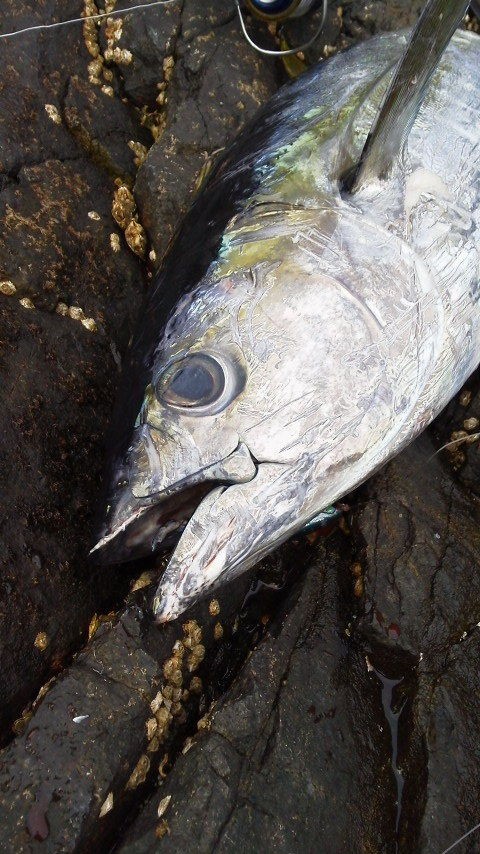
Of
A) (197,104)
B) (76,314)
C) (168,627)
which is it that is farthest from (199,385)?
(197,104)

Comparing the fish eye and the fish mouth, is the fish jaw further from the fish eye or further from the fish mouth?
the fish eye

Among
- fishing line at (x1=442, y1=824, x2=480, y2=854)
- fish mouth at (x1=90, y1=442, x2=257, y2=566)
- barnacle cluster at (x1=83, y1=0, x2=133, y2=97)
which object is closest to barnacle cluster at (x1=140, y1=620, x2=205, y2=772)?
fish mouth at (x1=90, y1=442, x2=257, y2=566)

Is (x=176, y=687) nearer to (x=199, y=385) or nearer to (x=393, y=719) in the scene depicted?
(x=393, y=719)

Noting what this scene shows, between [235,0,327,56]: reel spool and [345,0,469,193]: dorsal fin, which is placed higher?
[235,0,327,56]: reel spool

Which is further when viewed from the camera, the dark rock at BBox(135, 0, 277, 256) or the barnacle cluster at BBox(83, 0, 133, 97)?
the barnacle cluster at BBox(83, 0, 133, 97)

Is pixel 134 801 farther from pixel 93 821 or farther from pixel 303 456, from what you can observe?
pixel 303 456

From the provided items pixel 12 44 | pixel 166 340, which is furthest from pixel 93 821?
pixel 12 44

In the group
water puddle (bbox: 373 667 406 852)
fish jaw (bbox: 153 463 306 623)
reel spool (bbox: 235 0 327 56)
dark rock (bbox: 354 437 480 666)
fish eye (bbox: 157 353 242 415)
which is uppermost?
reel spool (bbox: 235 0 327 56)

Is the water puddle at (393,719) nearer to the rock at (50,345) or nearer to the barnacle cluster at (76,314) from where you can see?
the rock at (50,345)
